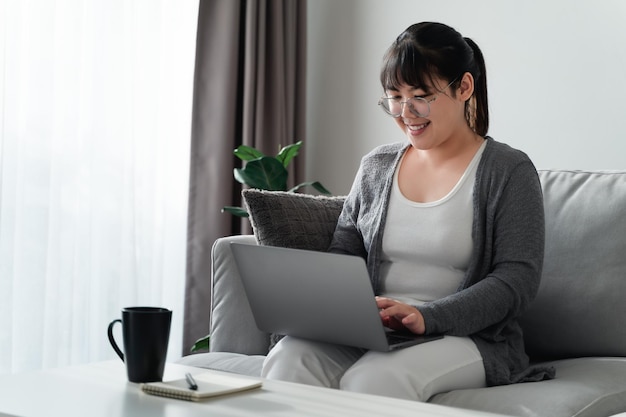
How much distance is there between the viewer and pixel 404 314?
1453 mm

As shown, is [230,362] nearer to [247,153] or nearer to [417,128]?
[417,128]

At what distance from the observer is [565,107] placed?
8.79ft

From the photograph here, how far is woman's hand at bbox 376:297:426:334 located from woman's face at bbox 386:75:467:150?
0.40m

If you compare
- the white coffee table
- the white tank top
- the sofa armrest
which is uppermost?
the white tank top

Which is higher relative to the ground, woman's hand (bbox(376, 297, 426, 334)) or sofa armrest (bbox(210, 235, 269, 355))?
woman's hand (bbox(376, 297, 426, 334))

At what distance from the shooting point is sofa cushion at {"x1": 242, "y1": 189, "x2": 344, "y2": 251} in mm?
1761

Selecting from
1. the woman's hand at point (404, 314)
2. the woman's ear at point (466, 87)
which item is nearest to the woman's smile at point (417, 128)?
the woman's ear at point (466, 87)

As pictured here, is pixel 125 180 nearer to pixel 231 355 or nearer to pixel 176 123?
pixel 176 123

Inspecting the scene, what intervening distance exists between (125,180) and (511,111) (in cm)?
130

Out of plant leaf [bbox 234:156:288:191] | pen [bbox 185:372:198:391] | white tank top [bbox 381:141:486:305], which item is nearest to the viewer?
pen [bbox 185:372:198:391]

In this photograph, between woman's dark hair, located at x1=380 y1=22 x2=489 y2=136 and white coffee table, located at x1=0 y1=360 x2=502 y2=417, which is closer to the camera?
white coffee table, located at x1=0 y1=360 x2=502 y2=417

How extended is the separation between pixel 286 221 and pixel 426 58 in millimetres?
442

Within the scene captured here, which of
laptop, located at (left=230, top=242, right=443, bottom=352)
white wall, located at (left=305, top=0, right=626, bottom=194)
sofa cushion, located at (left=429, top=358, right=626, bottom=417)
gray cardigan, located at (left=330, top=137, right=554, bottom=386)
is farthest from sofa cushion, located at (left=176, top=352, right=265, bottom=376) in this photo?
white wall, located at (left=305, top=0, right=626, bottom=194)

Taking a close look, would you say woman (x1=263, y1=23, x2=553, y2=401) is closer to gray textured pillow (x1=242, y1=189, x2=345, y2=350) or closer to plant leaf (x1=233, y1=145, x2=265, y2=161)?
gray textured pillow (x1=242, y1=189, x2=345, y2=350)
